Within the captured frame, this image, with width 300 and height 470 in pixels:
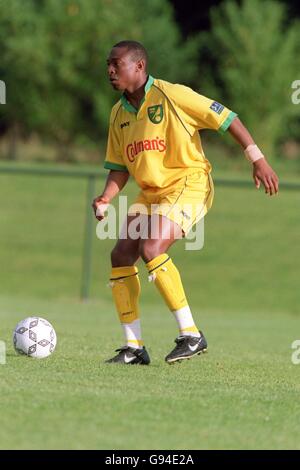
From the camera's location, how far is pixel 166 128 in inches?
312

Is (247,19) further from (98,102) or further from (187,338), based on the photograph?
(187,338)

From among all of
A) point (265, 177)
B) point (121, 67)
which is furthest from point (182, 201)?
point (121, 67)

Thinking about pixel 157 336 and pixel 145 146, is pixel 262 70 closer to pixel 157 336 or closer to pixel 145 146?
pixel 157 336

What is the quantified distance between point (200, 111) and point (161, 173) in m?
0.55

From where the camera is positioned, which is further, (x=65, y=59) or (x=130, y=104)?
(x=65, y=59)

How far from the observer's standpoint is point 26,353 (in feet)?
26.7

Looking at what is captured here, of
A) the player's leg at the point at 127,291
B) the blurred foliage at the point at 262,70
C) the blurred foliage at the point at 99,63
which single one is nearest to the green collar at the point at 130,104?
the player's leg at the point at 127,291

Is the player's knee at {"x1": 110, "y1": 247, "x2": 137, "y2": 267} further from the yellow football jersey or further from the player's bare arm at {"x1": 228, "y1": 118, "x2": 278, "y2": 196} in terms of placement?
the player's bare arm at {"x1": 228, "y1": 118, "x2": 278, "y2": 196}

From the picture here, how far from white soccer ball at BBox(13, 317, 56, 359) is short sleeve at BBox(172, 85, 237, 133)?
1962mm

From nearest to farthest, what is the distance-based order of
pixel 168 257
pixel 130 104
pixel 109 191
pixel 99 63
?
pixel 168 257
pixel 130 104
pixel 109 191
pixel 99 63

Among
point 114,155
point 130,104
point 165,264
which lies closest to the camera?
point 165,264

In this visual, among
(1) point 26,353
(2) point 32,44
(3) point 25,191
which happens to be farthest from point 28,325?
(2) point 32,44

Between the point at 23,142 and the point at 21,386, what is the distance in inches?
1202

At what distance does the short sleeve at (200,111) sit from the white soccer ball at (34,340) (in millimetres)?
1962
